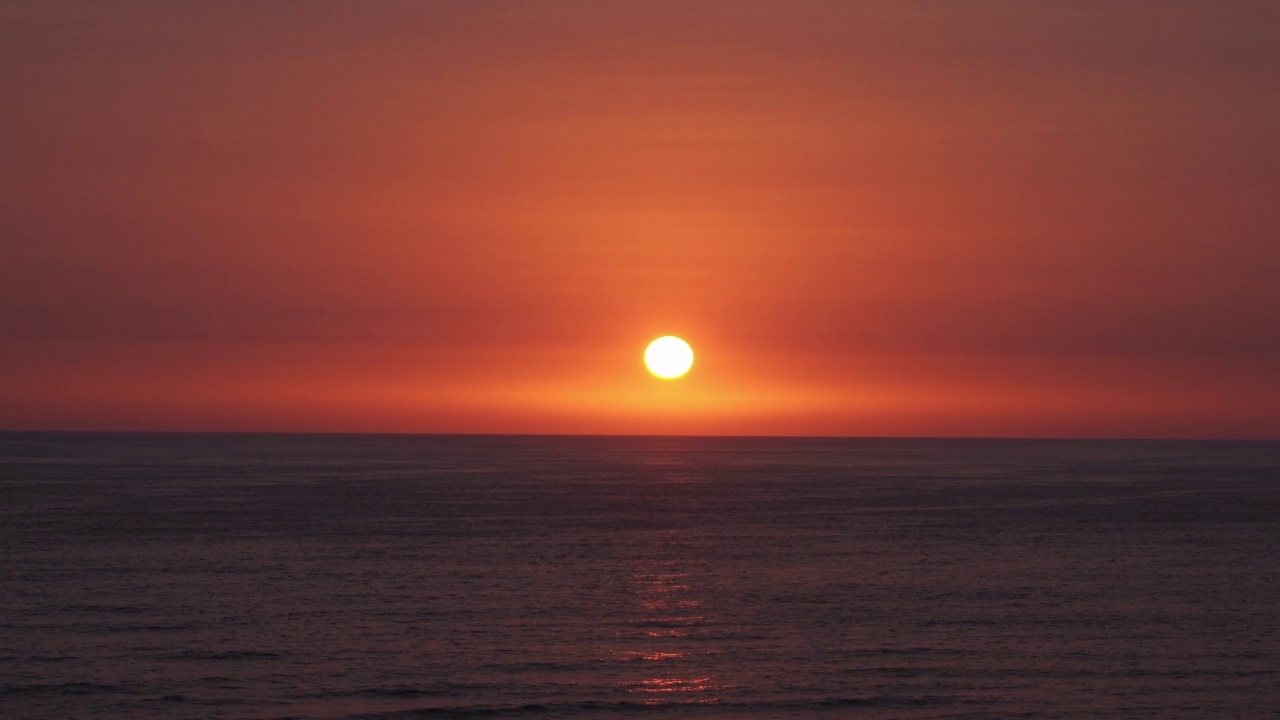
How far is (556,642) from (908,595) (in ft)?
64.9

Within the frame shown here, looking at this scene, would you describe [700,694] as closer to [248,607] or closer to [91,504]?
[248,607]

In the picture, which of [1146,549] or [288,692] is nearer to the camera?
[288,692]

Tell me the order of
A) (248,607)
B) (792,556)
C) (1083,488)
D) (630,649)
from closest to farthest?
1. (630,649)
2. (248,607)
3. (792,556)
4. (1083,488)

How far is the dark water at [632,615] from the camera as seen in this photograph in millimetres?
40844

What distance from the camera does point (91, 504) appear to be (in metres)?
116

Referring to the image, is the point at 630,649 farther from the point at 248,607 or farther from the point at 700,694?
the point at 248,607

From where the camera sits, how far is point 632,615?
181ft

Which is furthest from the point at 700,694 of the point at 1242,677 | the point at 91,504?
the point at 91,504

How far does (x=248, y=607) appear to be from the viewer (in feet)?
185

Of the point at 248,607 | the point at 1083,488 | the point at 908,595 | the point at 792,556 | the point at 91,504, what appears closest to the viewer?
the point at 248,607

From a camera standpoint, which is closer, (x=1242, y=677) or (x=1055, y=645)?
(x=1242, y=677)

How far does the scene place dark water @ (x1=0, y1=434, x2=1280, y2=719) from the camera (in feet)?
134

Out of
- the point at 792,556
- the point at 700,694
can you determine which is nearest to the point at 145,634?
the point at 700,694

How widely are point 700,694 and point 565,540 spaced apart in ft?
153
